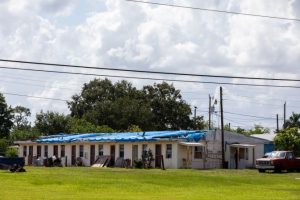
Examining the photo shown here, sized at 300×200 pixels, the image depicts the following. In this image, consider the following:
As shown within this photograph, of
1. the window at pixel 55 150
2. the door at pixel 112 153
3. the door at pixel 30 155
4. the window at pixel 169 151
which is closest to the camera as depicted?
the window at pixel 169 151

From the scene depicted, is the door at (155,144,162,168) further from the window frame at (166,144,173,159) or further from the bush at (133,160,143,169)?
the bush at (133,160,143,169)

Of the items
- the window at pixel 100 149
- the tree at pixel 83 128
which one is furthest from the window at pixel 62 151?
the tree at pixel 83 128

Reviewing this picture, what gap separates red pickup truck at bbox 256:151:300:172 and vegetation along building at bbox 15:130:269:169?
795cm

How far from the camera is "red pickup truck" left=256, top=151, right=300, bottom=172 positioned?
4647 cm

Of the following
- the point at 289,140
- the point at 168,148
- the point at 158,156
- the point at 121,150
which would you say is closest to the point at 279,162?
the point at 168,148

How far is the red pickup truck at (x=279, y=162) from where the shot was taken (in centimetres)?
4647

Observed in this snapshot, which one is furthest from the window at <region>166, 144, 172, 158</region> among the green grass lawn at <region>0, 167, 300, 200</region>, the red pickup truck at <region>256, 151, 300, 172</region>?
the green grass lawn at <region>0, 167, 300, 200</region>

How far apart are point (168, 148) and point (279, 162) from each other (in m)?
11.4

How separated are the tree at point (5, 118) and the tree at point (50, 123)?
166 inches

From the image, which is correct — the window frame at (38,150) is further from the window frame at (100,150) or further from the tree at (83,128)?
the tree at (83,128)

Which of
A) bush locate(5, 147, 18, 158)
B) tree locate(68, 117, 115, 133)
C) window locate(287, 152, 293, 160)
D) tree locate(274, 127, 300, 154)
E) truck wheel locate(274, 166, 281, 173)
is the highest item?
tree locate(68, 117, 115, 133)

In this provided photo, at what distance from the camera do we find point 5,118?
3637 inches

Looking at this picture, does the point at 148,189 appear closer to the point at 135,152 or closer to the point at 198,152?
the point at 198,152

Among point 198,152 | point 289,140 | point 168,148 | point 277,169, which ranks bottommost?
point 277,169
